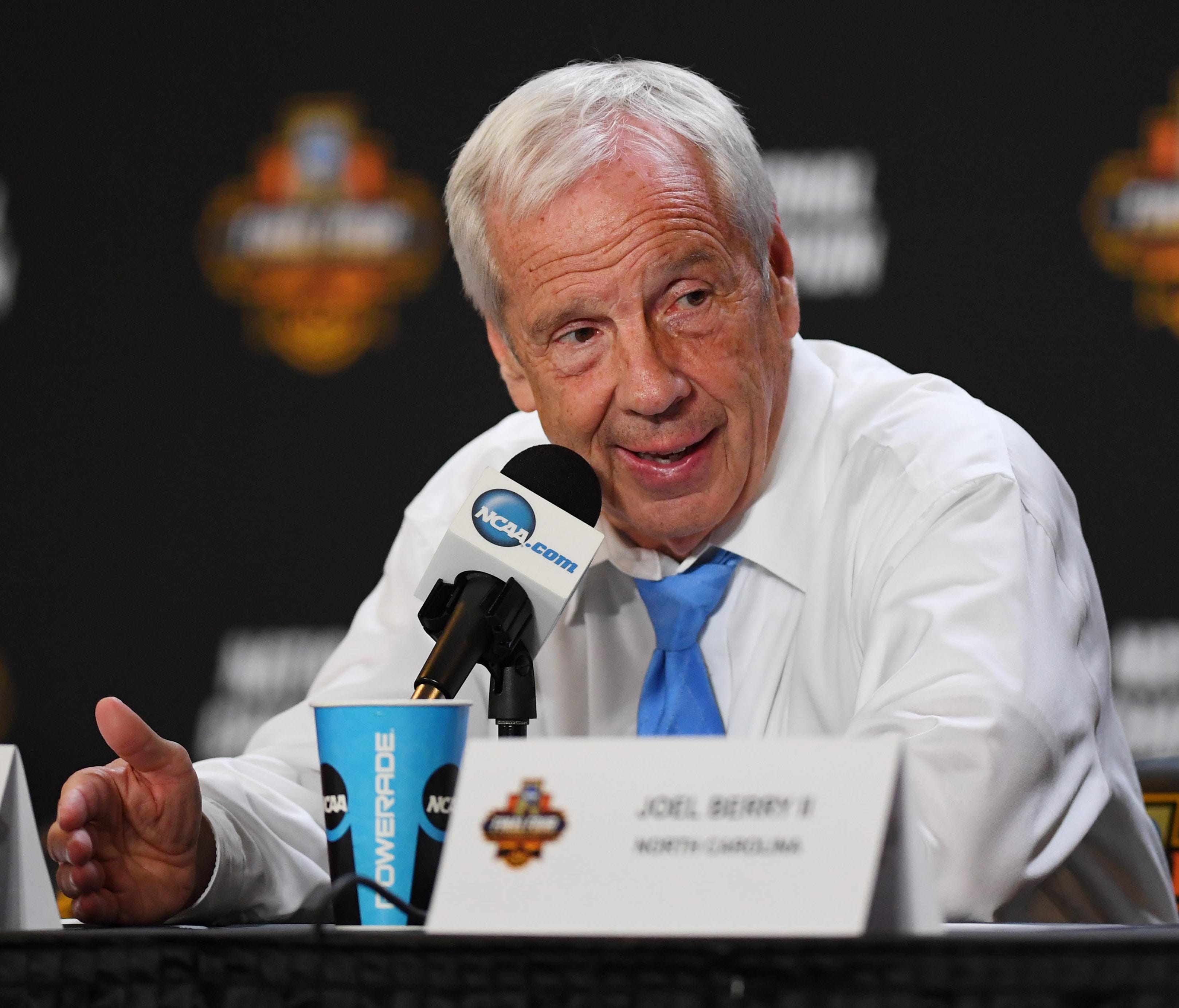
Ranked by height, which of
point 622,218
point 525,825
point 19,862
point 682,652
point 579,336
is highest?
point 622,218

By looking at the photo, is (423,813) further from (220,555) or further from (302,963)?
(220,555)

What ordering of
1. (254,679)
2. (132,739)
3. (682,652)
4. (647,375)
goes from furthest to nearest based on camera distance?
1. (254,679)
2. (682,652)
3. (647,375)
4. (132,739)

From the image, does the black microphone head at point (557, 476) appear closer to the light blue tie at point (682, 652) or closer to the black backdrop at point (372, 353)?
the light blue tie at point (682, 652)

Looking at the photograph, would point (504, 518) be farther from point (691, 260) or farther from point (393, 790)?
point (691, 260)

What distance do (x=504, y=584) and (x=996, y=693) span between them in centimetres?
37

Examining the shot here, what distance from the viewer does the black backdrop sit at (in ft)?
8.27

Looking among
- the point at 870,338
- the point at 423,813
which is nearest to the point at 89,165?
the point at 870,338

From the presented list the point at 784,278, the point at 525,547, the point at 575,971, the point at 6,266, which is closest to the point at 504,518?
the point at 525,547

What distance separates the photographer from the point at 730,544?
4.75ft

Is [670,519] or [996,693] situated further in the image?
[670,519]

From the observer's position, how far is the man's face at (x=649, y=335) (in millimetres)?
1310

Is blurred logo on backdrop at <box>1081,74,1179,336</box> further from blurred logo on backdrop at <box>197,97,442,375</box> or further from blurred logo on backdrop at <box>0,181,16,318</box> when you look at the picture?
blurred logo on backdrop at <box>0,181,16,318</box>

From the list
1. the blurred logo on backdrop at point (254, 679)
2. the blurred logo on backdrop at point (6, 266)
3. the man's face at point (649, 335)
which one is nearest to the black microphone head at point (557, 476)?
the man's face at point (649, 335)

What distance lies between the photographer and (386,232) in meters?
2.81
